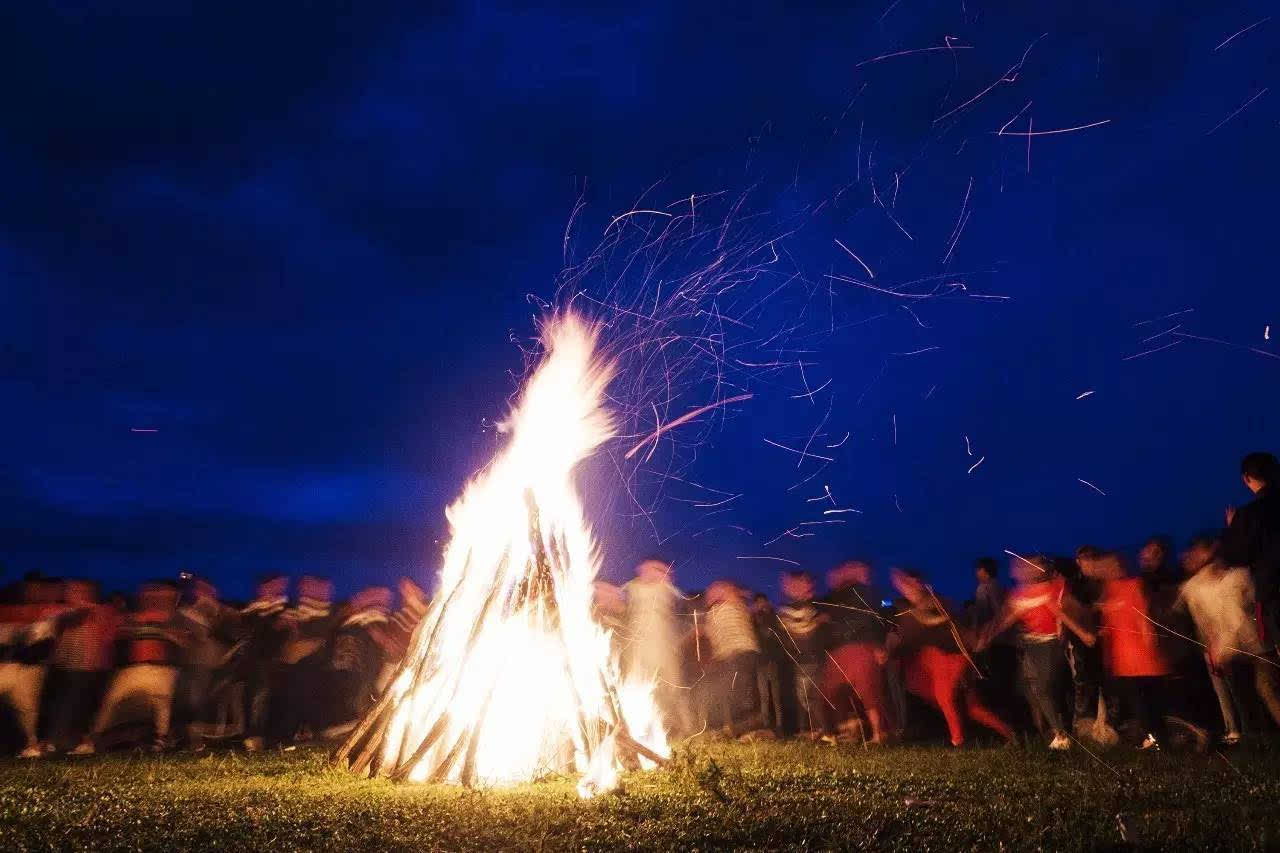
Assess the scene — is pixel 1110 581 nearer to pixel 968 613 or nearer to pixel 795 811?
pixel 968 613

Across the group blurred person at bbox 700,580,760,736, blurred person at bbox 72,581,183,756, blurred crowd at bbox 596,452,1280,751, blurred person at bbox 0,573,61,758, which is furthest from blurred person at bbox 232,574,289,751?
blurred person at bbox 700,580,760,736

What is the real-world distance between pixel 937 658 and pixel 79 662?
9.58 meters

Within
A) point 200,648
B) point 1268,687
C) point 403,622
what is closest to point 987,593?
point 1268,687

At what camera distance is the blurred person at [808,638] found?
1161cm

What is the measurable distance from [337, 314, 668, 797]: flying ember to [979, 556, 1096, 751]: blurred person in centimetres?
378

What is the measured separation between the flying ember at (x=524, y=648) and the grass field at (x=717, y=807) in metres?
0.45

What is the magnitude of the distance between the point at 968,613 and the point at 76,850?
9.05 meters

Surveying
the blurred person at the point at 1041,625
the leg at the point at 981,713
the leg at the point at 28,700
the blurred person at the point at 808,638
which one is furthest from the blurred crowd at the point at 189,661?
the blurred person at the point at 1041,625

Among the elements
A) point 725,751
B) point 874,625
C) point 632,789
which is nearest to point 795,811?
point 632,789

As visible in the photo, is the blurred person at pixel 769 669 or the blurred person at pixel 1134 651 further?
the blurred person at pixel 769 669

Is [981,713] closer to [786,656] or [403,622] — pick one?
[786,656]

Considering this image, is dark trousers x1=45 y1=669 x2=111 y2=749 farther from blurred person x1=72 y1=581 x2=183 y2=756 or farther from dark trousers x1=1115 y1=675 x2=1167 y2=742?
dark trousers x1=1115 y1=675 x2=1167 y2=742

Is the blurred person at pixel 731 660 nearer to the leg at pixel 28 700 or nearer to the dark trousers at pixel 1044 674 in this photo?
the dark trousers at pixel 1044 674

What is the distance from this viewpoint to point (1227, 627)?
855 cm
